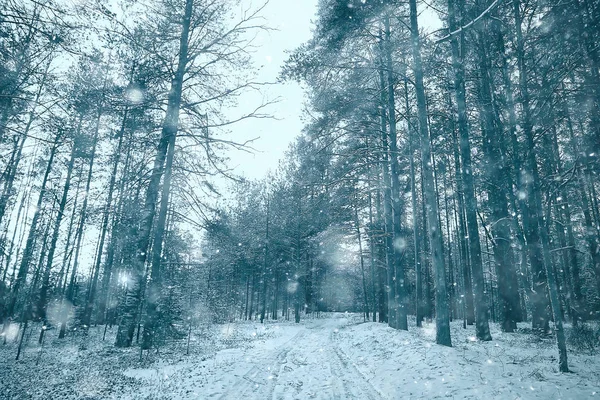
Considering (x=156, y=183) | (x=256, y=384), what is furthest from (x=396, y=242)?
(x=156, y=183)

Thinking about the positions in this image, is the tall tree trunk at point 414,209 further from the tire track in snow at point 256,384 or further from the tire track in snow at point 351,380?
the tire track in snow at point 256,384

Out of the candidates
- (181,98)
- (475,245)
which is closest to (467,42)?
(475,245)

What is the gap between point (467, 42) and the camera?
12320 millimetres

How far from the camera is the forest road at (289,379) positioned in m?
6.11

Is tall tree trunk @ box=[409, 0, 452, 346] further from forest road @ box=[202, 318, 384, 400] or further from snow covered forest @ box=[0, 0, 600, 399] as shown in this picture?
forest road @ box=[202, 318, 384, 400]

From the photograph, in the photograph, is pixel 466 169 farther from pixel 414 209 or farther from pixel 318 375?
pixel 318 375

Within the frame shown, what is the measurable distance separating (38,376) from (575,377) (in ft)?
41.7

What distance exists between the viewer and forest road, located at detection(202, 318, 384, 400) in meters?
6.11

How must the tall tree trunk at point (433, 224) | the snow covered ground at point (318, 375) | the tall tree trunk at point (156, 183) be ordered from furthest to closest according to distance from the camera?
1. the tall tree trunk at point (156, 183)
2. the tall tree trunk at point (433, 224)
3. the snow covered ground at point (318, 375)

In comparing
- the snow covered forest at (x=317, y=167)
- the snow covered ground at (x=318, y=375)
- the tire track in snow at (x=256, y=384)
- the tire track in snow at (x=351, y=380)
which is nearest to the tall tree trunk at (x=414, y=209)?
the snow covered forest at (x=317, y=167)

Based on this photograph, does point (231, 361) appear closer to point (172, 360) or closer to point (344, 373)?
point (172, 360)

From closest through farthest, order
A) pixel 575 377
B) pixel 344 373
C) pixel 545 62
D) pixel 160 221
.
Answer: pixel 575 377 < pixel 344 373 < pixel 545 62 < pixel 160 221

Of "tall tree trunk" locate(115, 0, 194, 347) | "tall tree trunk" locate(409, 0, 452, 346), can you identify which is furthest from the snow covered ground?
"tall tree trunk" locate(115, 0, 194, 347)

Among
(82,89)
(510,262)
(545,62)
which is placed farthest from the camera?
(510,262)
